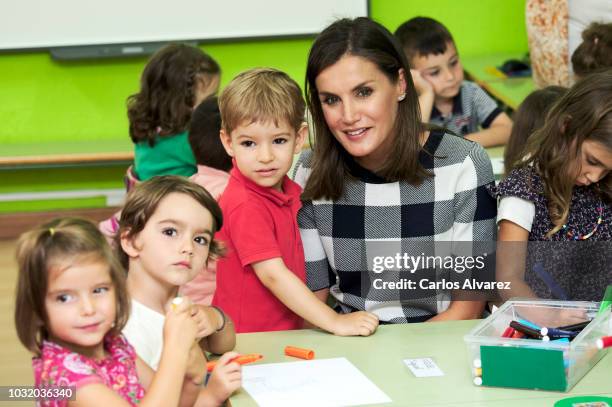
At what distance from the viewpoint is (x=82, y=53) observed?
17.7ft

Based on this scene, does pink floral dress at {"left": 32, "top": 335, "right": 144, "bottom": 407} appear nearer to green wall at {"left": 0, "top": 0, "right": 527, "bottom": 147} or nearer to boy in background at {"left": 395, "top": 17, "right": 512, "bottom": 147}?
boy in background at {"left": 395, "top": 17, "right": 512, "bottom": 147}

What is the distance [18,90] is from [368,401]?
4.13 meters

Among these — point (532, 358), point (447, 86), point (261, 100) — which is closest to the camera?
point (532, 358)

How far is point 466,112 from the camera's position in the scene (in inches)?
168

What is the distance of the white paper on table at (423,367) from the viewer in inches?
75.8

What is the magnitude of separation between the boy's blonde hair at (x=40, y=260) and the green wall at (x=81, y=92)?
393 cm

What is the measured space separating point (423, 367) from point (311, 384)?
0.23 meters

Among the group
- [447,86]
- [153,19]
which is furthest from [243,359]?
[153,19]

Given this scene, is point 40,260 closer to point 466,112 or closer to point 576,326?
point 576,326

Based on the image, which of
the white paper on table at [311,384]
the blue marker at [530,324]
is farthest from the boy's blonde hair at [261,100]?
the blue marker at [530,324]

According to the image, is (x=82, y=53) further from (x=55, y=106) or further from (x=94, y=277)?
(x=94, y=277)

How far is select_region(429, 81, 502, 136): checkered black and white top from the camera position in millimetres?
4234

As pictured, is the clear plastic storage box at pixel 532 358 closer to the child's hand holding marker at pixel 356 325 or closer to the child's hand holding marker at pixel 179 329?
the child's hand holding marker at pixel 356 325

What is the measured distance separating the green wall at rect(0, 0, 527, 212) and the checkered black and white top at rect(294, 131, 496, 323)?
10.3 feet
